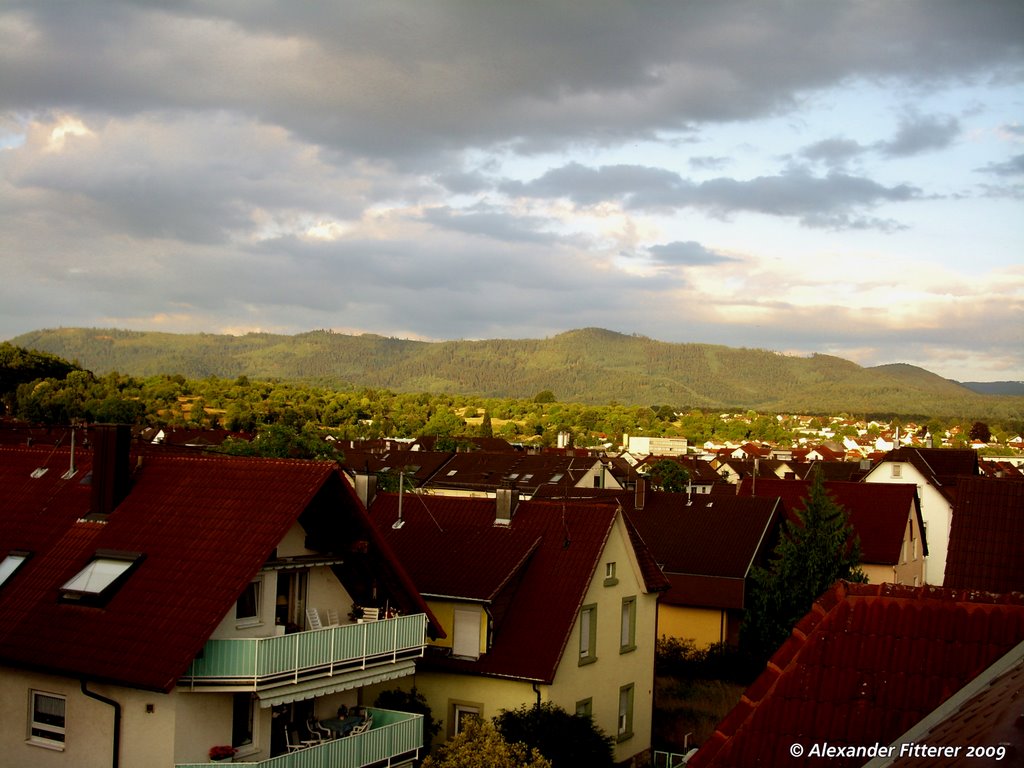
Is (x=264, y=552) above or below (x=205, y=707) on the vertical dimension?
above

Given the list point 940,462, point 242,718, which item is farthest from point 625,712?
point 940,462

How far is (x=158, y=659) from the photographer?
16141 mm

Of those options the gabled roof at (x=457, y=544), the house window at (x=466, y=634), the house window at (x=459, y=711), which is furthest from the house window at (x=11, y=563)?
the house window at (x=459, y=711)

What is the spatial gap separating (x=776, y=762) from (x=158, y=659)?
1072 cm

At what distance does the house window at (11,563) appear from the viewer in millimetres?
18939

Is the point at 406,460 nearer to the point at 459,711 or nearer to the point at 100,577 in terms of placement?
the point at 459,711

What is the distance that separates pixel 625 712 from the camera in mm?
28297

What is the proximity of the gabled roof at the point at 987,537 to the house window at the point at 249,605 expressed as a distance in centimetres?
1317

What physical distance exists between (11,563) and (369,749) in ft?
23.9

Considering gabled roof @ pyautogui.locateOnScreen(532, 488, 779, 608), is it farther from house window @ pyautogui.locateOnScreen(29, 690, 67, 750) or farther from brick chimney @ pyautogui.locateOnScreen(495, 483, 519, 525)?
house window @ pyautogui.locateOnScreen(29, 690, 67, 750)

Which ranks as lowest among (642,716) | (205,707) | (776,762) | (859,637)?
(642,716)

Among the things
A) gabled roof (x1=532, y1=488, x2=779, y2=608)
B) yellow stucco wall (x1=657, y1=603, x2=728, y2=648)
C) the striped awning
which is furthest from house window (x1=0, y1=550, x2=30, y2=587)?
yellow stucco wall (x1=657, y1=603, x2=728, y2=648)

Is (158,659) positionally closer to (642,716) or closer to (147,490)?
(147,490)

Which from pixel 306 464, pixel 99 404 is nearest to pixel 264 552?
pixel 306 464
